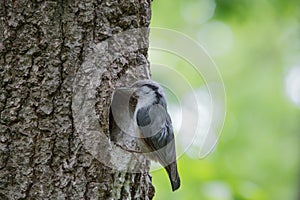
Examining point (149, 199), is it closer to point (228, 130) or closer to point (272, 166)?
point (228, 130)

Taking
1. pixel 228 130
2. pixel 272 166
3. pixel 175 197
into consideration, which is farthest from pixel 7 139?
pixel 272 166

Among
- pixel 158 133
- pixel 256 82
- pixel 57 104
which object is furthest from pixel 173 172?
pixel 256 82

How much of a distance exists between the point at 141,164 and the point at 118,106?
29 cm

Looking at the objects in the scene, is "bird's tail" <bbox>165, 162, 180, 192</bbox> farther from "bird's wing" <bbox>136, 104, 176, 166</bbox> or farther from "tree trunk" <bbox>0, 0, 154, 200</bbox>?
"tree trunk" <bbox>0, 0, 154, 200</bbox>

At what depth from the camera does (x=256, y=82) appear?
7242 mm

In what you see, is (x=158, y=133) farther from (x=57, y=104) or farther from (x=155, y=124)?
(x=57, y=104)

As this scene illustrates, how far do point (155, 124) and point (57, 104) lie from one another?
1.72ft

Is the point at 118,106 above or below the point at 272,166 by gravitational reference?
below

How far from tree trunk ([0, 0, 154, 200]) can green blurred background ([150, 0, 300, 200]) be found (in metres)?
3.28

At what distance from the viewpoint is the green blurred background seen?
250 inches

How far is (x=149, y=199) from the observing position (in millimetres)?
2756

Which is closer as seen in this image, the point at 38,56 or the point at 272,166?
the point at 38,56

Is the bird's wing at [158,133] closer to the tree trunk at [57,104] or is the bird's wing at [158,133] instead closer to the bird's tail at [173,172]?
the bird's tail at [173,172]

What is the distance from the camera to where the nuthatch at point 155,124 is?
8.97 feet
